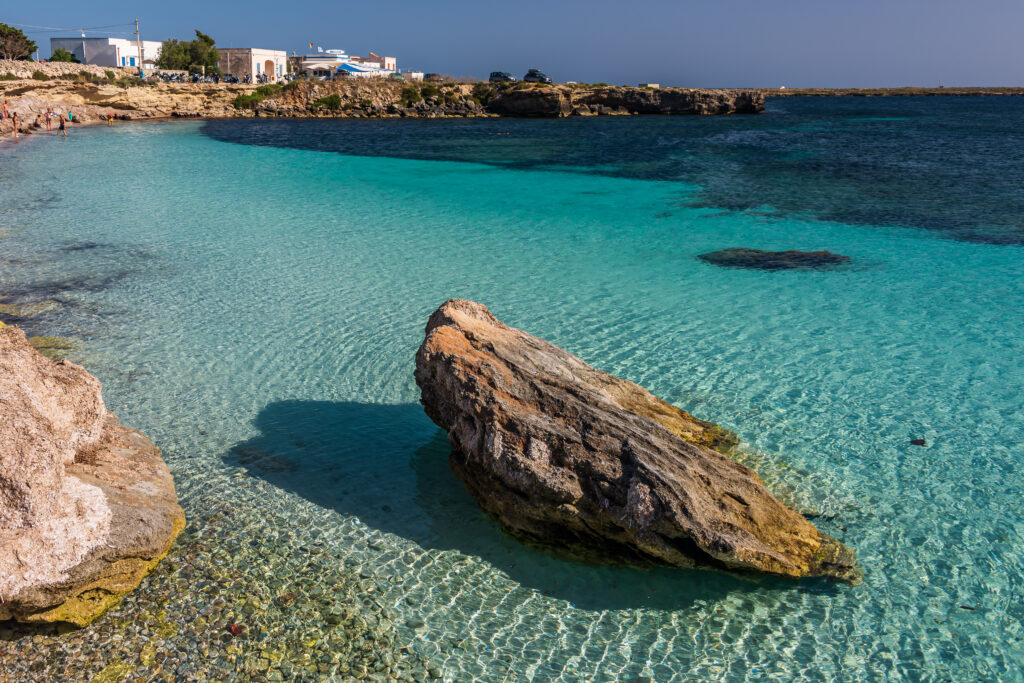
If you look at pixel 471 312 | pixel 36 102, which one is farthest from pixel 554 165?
pixel 36 102

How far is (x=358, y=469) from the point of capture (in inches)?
273

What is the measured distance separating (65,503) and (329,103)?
66.5 metres

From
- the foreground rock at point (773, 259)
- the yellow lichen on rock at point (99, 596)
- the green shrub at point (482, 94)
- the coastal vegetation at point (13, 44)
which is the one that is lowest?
the yellow lichen on rock at point (99, 596)

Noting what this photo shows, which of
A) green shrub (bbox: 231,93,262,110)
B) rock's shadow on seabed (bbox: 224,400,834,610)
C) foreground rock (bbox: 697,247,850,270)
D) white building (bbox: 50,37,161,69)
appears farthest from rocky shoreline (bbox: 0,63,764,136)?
rock's shadow on seabed (bbox: 224,400,834,610)

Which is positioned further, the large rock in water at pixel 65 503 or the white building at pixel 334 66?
the white building at pixel 334 66

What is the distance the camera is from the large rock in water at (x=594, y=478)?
17.0ft

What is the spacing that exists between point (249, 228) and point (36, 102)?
38.1 m

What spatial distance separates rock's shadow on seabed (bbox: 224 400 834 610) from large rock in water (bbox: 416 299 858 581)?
0.62ft

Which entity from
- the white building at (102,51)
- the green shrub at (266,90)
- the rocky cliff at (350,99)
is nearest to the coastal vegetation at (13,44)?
the rocky cliff at (350,99)

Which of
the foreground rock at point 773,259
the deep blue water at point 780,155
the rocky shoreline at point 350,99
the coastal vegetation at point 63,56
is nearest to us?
the foreground rock at point 773,259

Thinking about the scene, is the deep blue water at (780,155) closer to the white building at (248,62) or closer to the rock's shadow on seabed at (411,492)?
the rock's shadow on seabed at (411,492)

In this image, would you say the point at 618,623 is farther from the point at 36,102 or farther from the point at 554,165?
the point at 36,102

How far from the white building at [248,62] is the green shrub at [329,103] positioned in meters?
22.7

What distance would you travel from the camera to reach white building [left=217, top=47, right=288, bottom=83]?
287 ft
